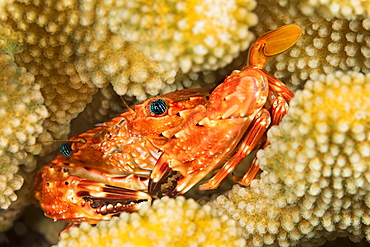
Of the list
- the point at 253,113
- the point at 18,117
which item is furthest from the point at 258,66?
the point at 18,117

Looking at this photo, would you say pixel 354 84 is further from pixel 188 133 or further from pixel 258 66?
pixel 188 133

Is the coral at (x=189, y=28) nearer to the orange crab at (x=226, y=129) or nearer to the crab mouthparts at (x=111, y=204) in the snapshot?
the orange crab at (x=226, y=129)

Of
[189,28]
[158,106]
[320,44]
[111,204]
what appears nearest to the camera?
[189,28]

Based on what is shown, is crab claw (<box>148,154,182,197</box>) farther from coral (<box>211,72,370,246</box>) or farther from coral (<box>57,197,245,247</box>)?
coral (<box>57,197,245,247</box>)

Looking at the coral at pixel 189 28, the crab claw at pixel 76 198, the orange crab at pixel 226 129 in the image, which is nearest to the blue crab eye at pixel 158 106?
the orange crab at pixel 226 129

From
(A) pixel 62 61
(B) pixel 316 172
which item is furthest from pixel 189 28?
(A) pixel 62 61

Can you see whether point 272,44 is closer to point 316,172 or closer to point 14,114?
point 316,172
